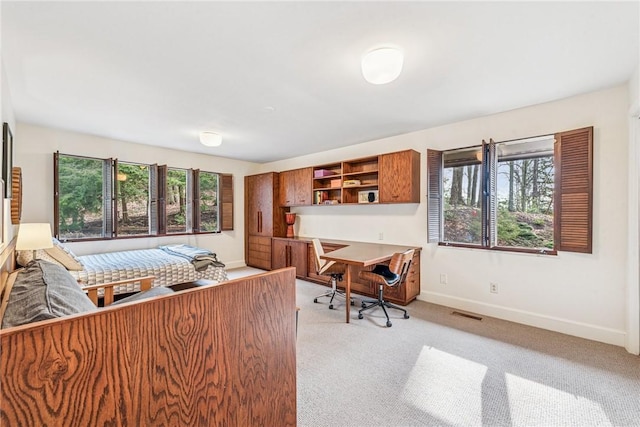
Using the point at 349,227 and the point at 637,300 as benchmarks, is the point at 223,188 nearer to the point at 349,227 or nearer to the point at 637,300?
the point at 349,227

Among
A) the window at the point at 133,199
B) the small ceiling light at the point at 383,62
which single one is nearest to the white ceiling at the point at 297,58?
the small ceiling light at the point at 383,62

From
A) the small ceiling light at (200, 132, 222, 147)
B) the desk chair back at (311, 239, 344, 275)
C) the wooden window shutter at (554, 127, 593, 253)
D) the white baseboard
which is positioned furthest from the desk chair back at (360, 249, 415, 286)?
the small ceiling light at (200, 132, 222, 147)

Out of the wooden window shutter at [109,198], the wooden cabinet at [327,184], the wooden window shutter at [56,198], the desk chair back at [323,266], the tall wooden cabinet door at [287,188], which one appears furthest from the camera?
the tall wooden cabinet door at [287,188]

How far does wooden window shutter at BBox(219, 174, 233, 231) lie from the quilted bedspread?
63.1 inches

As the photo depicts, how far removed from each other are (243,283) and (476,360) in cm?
225

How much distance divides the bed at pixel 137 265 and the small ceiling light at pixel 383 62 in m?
3.33

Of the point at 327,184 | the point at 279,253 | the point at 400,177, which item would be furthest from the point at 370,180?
the point at 279,253

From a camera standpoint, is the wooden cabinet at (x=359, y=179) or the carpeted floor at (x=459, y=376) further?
the wooden cabinet at (x=359, y=179)

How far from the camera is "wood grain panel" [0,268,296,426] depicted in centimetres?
75

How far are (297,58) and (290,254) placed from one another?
3.65 metres

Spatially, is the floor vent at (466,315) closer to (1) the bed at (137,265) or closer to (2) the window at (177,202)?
(1) the bed at (137,265)

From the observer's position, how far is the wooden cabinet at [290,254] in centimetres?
491

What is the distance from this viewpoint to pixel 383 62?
1.93 meters

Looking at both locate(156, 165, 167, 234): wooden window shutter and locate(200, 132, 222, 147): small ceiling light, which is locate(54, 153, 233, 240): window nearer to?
locate(156, 165, 167, 234): wooden window shutter
